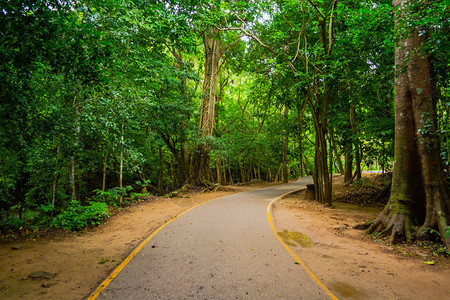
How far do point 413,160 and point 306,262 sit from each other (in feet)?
14.7

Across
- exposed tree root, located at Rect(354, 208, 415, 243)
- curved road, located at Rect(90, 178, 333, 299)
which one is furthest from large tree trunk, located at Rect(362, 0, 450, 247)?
curved road, located at Rect(90, 178, 333, 299)

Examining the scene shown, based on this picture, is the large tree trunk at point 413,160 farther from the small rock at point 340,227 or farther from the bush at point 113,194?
the bush at point 113,194

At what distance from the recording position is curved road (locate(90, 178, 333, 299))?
3357 millimetres

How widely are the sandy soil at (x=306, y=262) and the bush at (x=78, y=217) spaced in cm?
57

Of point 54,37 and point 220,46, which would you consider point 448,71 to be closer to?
point 54,37

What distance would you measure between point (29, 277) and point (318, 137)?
11.8 meters

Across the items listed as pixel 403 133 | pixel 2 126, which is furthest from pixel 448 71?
pixel 2 126

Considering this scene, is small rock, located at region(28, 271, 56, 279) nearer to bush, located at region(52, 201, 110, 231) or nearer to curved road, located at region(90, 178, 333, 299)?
curved road, located at region(90, 178, 333, 299)

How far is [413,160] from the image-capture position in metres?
6.26

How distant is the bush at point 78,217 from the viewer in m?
7.01

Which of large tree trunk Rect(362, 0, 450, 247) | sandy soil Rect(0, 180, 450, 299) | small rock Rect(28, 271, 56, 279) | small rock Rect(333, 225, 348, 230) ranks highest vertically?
large tree trunk Rect(362, 0, 450, 247)

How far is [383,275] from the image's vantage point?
3939 millimetres

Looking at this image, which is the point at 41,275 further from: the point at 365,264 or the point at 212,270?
the point at 365,264

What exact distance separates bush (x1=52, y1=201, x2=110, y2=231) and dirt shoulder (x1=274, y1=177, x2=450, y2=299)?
249 inches
